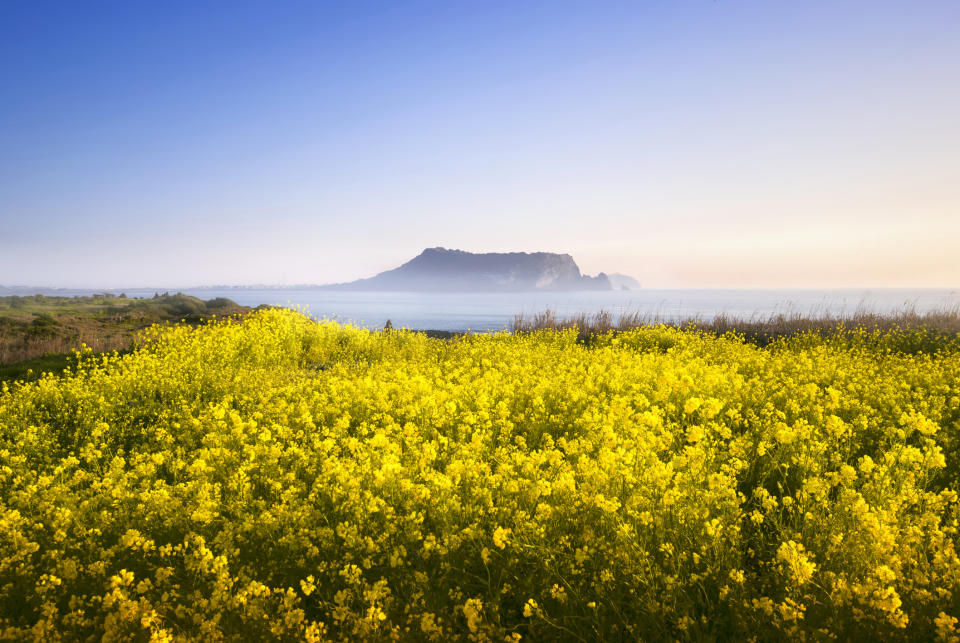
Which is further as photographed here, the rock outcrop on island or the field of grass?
the rock outcrop on island

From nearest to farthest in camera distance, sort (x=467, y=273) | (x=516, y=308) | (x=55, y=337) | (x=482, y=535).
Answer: (x=482, y=535)
(x=55, y=337)
(x=516, y=308)
(x=467, y=273)

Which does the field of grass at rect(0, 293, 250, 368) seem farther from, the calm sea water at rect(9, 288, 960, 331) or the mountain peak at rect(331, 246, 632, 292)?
the mountain peak at rect(331, 246, 632, 292)

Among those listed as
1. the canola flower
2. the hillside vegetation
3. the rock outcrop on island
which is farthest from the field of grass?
the rock outcrop on island

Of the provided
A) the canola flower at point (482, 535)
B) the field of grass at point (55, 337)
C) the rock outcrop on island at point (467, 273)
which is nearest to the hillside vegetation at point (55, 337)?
the field of grass at point (55, 337)

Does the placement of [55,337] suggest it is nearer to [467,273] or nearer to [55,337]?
[55,337]

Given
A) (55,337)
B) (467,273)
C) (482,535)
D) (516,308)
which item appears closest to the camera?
(482,535)

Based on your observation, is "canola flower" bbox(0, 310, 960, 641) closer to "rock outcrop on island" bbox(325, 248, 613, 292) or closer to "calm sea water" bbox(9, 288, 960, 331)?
"calm sea water" bbox(9, 288, 960, 331)

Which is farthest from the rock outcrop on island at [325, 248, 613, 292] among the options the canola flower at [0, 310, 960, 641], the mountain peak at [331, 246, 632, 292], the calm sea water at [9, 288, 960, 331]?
the canola flower at [0, 310, 960, 641]

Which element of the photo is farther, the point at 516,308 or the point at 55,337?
the point at 516,308

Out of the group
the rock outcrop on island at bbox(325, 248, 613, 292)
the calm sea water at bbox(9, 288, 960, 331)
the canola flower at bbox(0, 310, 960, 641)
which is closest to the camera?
the canola flower at bbox(0, 310, 960, 641)

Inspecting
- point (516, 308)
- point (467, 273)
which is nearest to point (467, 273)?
point (467, 273)

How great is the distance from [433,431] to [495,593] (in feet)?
7.40

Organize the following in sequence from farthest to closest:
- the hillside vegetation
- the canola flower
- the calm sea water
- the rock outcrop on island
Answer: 1. the rock outcrop on island
2. the calm sea water
3. the hillside vegetation
4. the canola flower

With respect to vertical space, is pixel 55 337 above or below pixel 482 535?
above
